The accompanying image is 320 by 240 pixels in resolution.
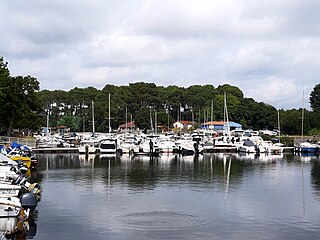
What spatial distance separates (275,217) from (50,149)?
5334 cm

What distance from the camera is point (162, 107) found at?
155 m

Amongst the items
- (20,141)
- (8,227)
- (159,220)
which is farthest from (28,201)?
(20,141)

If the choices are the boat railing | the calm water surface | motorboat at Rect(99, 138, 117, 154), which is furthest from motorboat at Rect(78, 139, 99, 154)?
the calm water surface

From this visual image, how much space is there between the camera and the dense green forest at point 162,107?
127250 mm

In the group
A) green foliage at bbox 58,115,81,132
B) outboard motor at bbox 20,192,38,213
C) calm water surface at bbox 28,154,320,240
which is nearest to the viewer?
outboard motor at bbox 20,192,38,213

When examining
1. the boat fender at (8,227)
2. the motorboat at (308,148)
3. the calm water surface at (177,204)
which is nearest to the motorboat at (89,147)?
the calm water surface at (177,204)

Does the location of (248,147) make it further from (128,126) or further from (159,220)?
(128,126)

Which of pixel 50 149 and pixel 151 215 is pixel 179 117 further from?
pixel 151 215

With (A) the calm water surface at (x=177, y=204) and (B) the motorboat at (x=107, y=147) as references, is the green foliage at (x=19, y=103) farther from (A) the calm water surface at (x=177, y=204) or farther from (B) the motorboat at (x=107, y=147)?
(A) the calm water surface at (x=177, y=204)

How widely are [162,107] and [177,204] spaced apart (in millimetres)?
127321

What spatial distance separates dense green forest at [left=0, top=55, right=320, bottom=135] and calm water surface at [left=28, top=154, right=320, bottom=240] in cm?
6390

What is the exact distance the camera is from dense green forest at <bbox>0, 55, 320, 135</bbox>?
417 feet

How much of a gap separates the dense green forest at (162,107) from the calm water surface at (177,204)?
210ft

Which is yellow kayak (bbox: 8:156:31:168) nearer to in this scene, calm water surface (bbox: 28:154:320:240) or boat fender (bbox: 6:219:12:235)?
calm water surface (bbox: 28:154:320:240)
